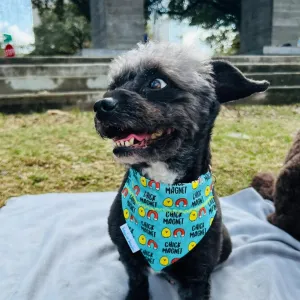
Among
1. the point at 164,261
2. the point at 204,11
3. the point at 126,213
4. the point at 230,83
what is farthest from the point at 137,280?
the point at 204,11

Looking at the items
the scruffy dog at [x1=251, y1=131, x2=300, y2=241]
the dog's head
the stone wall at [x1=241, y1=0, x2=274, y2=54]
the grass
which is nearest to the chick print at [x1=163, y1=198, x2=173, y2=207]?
the dog's head

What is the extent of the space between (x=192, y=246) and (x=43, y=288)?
1077mm

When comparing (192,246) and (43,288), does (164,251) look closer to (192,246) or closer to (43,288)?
(192,246)

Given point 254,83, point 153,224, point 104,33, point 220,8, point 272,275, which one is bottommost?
point 272,275

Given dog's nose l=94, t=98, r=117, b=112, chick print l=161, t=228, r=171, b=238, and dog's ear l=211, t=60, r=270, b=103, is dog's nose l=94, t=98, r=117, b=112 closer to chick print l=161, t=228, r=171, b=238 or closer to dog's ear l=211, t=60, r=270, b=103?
dog's ear l=211, t=60, r=270, b=103

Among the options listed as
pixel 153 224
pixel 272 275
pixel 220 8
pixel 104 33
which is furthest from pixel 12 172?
pixel 220 8

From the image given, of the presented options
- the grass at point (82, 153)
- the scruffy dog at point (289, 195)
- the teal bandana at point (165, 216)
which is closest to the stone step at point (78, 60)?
the grass at point (82, 153)

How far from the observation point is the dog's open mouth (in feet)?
5.65

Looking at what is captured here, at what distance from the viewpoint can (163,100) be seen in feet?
5.64

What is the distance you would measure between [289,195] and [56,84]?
702 centimetres

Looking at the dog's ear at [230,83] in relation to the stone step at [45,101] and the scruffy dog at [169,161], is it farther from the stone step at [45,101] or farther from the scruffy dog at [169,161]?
the stone step at [45,101]

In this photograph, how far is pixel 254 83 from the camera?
189cm

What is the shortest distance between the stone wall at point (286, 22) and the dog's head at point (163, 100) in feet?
45.0

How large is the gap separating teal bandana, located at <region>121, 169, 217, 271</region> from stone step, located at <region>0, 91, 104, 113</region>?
5671mm
